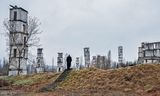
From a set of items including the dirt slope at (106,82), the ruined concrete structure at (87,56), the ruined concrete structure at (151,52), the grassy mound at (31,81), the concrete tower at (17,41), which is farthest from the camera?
the ruined concrete structure at (151,52)

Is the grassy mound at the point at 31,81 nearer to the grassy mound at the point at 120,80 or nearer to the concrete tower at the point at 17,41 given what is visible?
the grassy mound at the point at 120,80

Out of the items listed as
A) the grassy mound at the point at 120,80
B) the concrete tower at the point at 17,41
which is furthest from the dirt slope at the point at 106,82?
A: the concrete tower at the point at 17,41

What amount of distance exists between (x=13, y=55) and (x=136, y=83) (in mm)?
30518

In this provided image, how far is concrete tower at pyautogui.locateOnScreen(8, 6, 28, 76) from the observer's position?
56.0 metres

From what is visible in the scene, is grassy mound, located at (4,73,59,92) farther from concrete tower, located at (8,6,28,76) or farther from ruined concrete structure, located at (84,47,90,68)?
ruined concrete structure, located at (84,47,90,68)

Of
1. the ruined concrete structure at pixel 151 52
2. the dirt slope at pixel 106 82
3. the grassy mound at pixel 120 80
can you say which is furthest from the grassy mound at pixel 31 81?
the ruined concrete structure at pixel 151 52

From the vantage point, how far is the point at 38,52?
8269 centimetres

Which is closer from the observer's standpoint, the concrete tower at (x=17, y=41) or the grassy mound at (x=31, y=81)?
the grassy mound at (x=31, y=81)

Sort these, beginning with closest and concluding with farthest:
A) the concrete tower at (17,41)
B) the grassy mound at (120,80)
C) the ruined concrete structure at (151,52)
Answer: the grassy mound at (120,80) → the concrete tower at (17,41) → the ruined concrete structure at (151,52)

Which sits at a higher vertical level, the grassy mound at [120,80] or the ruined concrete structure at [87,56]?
the ruined concrete structure at [87,56]

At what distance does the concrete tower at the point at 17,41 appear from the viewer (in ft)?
184

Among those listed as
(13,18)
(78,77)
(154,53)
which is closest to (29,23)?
(13,18)

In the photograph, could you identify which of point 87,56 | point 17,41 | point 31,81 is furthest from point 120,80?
point 87,56

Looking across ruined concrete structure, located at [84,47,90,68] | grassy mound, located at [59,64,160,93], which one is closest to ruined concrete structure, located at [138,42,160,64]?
ruined concrete structure, located at [84,47,90,68]
